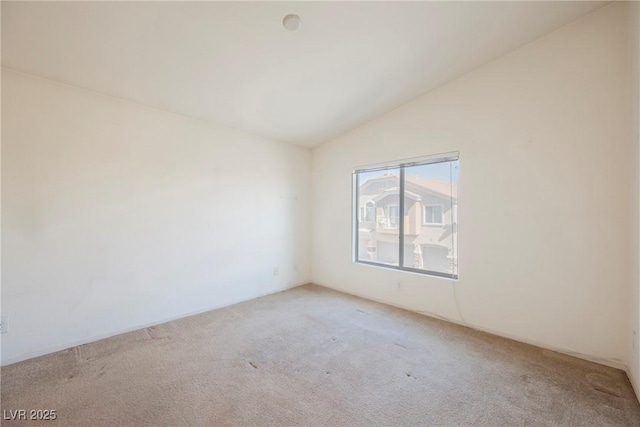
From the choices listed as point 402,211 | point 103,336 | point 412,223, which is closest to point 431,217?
point 412,223

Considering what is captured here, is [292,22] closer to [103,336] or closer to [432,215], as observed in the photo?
[432,215]

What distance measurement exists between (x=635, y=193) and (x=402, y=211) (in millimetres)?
2023

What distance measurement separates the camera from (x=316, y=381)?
6.40 feet

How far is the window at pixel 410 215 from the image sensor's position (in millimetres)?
3092

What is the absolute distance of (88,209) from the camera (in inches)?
97.9

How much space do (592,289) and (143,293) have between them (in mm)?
4221

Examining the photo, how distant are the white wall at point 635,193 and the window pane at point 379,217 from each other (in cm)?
206

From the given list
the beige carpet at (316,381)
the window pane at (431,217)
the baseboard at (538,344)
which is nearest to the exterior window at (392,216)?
the window pane at (431,217)

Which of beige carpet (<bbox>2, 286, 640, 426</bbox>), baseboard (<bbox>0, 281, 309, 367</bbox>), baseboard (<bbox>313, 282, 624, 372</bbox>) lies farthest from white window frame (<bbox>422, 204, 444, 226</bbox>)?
baseboard (<bbox>0, 281, 309, 367</bbox>)

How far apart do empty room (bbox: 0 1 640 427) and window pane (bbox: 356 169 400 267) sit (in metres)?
0.16

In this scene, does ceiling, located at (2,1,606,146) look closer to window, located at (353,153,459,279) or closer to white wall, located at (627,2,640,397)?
white wall, located at (627,2,640,397)

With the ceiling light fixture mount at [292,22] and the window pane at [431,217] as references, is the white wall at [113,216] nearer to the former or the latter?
the ceiling light fixture mount at [292,22]

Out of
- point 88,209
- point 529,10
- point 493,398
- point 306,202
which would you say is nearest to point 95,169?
point 88,209

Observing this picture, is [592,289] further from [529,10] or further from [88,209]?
[88,209]
